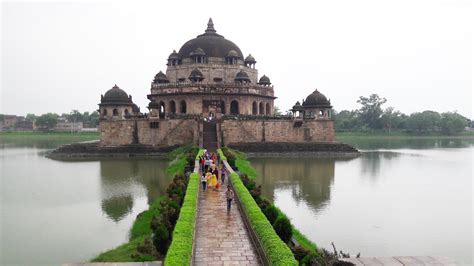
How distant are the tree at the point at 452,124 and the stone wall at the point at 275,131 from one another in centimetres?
4469

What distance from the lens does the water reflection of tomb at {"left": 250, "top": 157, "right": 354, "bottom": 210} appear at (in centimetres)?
1589

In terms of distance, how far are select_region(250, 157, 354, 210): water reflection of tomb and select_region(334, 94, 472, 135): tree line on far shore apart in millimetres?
43141

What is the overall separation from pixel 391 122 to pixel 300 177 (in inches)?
2108

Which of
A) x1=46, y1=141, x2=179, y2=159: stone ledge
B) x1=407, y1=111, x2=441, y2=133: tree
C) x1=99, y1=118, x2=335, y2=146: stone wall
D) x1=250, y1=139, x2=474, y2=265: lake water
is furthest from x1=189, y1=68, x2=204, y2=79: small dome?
x1=407, y1=111, x2=441, y2=133: tree

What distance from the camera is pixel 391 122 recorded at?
68.5m

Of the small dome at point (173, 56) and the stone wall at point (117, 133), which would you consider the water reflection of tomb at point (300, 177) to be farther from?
the small dome at point (173, 56)

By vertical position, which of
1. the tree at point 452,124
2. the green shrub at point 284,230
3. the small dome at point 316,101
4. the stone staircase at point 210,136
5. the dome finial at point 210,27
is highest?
the dome finial at point 210,27

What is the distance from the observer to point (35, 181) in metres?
19.2

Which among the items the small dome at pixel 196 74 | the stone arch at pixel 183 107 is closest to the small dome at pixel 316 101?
the small dome at pixel 196 74

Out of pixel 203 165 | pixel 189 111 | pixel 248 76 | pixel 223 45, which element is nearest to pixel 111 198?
pixel 203 165

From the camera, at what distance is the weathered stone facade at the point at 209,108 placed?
31000 millimetres

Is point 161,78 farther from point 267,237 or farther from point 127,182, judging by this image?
point 267,237

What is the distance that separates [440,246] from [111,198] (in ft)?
36.4

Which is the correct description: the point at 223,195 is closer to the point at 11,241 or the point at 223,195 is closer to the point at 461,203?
the point at 11,241
